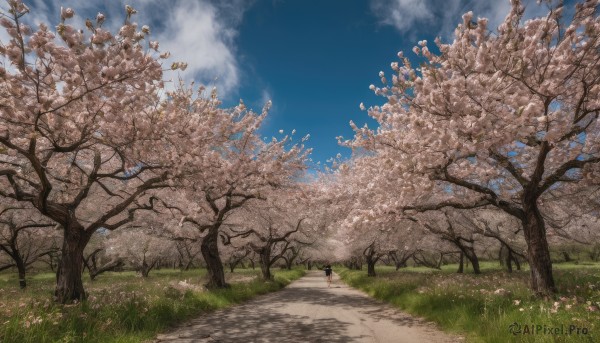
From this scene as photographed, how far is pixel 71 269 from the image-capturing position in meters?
10.8

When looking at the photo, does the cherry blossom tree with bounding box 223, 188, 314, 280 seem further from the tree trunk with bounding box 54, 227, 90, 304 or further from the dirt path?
the tree trunk with bounding box 54, 227, 90, 304

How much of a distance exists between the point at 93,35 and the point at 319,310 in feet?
40.1

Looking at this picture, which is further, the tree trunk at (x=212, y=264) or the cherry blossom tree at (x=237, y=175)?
the tree trunk at (x=212, y=264)

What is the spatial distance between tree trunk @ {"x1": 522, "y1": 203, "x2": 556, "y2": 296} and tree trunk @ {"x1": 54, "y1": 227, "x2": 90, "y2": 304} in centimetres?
1376

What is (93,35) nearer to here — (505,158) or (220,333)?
(220,333)

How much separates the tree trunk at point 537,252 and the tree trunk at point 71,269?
542 inches

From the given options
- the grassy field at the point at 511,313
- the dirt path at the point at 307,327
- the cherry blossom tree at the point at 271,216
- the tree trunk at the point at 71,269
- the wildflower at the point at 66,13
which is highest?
the wildflower at the point at 66,13

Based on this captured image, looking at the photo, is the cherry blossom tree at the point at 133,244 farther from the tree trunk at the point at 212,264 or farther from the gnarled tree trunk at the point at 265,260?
the tree trunk at the point at 212,264

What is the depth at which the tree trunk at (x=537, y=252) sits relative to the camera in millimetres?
9977

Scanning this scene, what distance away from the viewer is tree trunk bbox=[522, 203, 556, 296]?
32.7ft

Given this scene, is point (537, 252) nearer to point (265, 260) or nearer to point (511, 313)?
point (511, 313)

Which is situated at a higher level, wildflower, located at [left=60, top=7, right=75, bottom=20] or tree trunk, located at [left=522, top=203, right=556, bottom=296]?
wildflower, located at [left=60, top=7, right=75, bottom=20]

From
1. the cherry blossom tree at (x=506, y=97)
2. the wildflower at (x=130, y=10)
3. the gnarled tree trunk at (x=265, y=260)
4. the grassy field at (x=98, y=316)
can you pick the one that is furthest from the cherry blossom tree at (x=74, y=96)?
the gnarled tree trunk at (x=265, y=260)

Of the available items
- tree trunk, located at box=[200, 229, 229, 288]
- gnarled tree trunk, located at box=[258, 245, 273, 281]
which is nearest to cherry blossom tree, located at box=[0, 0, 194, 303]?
tree trunk, located at box=[200, 229, 229, 288]
